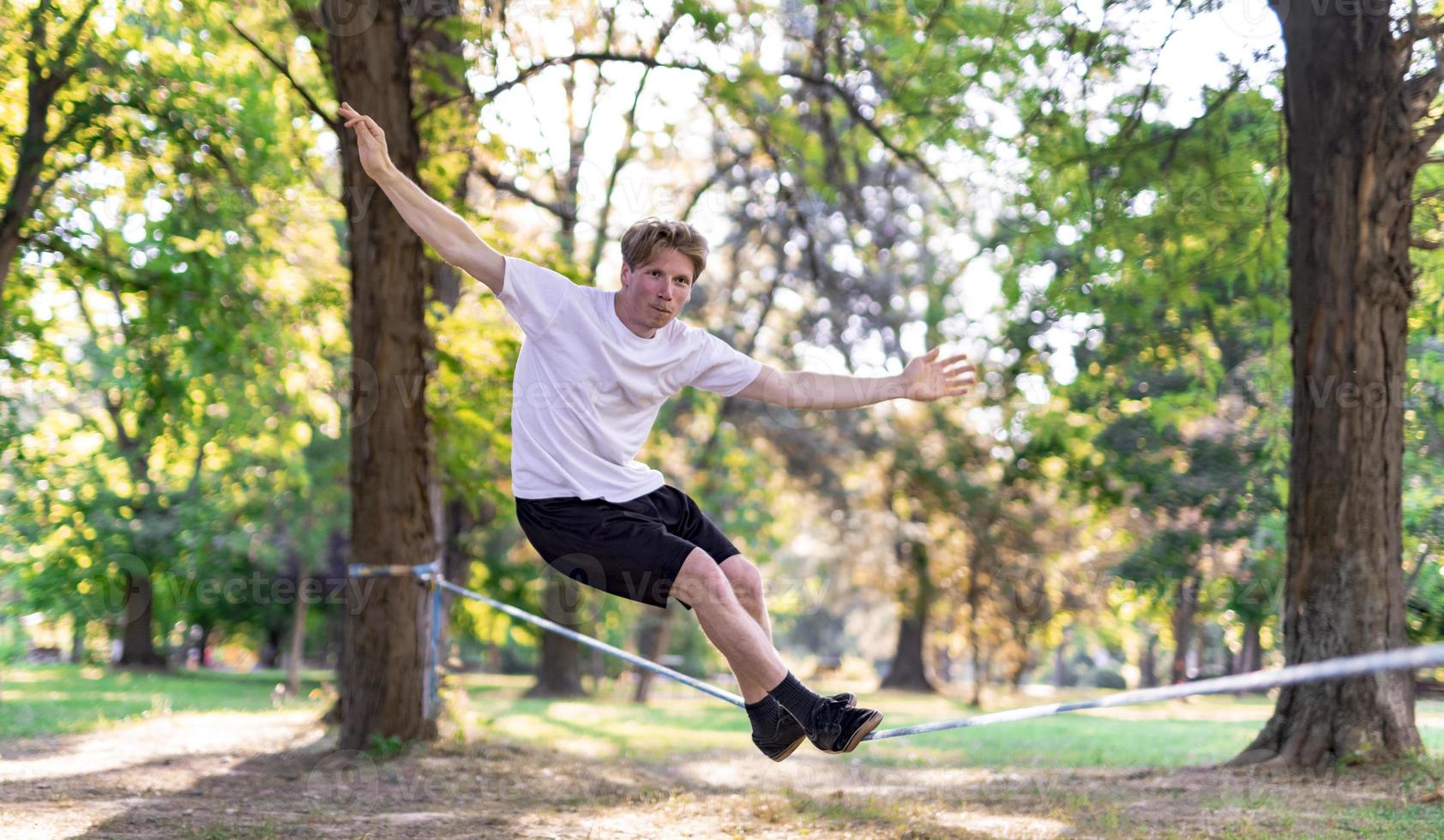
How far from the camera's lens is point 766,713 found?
4.66 m

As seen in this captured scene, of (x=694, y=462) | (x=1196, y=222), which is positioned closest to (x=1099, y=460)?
(x=694, y=462)

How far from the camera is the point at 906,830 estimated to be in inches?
232

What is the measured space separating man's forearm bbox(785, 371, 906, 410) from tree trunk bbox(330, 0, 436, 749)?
4.19 meters

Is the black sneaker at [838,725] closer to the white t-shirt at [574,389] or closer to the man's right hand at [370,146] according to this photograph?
the white t-shirt at [574,389]

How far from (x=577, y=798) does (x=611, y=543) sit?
10.5 feet

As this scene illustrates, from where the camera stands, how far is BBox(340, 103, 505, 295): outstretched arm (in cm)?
465

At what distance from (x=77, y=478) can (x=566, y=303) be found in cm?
1949

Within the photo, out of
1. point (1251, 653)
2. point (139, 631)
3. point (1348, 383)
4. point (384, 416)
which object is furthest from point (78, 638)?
point (1348, 383)

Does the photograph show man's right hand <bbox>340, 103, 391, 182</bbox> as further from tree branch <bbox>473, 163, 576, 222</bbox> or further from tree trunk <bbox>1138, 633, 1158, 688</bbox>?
tree trunk <bbox>1138, 633, 1158, 688</bbox>

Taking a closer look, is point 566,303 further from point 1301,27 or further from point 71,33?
point 71,33

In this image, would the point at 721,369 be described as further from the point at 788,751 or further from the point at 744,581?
the point at 788,751

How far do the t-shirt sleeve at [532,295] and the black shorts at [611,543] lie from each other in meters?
0.66

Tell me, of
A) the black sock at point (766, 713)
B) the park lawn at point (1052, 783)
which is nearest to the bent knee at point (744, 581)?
the black sock at point (766, 713)

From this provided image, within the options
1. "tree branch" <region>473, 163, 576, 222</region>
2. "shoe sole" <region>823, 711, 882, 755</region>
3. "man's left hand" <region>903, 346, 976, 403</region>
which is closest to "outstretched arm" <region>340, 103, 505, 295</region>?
"man's left hand" <region>903, 346, 976, 403</region>
